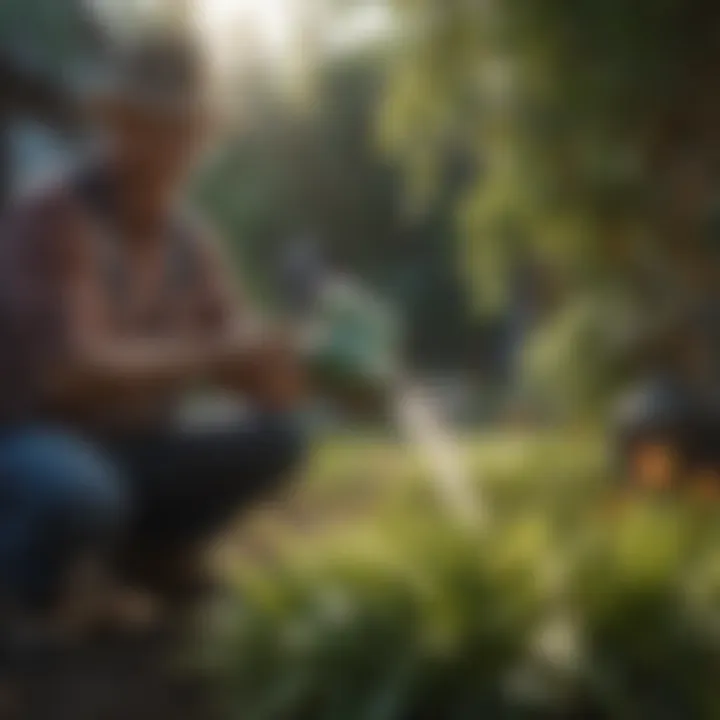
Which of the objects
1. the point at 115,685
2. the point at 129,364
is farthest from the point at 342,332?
the point at 115,685

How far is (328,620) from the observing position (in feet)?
2.75

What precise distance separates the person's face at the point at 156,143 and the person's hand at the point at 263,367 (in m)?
0.11

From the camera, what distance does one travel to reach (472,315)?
87cm

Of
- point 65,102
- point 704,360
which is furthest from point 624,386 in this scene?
point 65,102

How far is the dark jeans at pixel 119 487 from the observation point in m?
0.83

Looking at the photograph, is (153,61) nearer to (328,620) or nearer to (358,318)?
(358,318)

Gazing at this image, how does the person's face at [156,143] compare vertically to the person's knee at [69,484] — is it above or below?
above

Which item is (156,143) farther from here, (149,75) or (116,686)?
(116,686)

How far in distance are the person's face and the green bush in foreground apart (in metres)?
0.26

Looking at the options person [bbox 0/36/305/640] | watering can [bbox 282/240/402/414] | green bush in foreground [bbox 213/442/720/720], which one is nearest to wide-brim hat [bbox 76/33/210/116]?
person [bbox 0/36/305/640]

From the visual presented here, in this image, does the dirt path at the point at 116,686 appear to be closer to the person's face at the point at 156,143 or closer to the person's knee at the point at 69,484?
the person's knee at the point at 69,484

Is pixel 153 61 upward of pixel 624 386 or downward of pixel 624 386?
upward

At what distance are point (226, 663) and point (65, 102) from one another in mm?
381

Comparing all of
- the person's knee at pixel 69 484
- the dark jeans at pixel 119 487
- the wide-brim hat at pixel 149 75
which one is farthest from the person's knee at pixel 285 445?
the wide-brim hat at pixel 149 75
